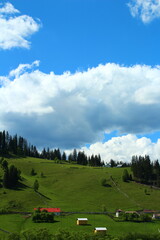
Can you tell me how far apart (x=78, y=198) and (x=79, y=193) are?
8388mm

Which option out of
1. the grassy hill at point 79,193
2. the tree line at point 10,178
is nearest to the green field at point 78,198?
the grassy hill at point 79,193

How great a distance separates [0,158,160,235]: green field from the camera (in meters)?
87.5

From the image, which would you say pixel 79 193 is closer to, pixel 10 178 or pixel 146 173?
pixel 10 178

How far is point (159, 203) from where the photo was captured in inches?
5049

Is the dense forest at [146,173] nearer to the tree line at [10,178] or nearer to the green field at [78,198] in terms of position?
the green field at [78,198]

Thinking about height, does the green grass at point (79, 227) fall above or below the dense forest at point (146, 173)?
below

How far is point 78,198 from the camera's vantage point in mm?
130750

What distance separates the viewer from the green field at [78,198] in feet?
287

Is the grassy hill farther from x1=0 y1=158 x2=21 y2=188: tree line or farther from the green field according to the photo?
x1=0 y1=158 x2=21 y2=188: tree line

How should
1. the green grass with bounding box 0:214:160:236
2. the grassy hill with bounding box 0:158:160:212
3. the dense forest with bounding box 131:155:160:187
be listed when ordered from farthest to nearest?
1. the dense forest with bounding box 131:155:160:187
2. the grassy hill with bounding box 0:158:160:212
3. the green grass with bounding box 0:214:160:236

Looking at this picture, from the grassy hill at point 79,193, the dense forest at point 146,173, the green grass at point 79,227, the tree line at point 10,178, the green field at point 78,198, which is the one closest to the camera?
the green grass at point 79,227

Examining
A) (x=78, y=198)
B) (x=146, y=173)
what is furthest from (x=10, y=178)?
(x=146, y=173)

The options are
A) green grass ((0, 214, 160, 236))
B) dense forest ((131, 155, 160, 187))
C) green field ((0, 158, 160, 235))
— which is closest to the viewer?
green grass ((0, 214, 160, 236))

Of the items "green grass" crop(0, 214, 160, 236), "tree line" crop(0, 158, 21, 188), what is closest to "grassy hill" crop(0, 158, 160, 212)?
"tree line" crop(0, 158, 21, 188)
